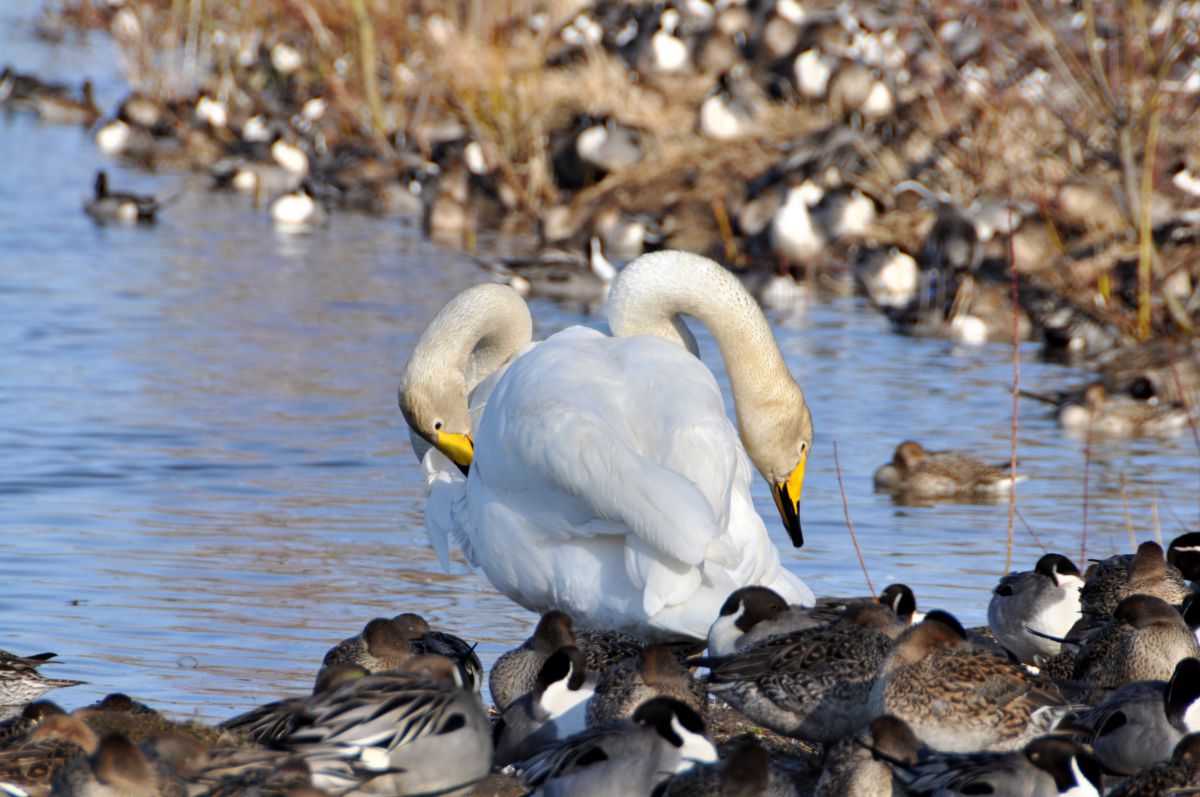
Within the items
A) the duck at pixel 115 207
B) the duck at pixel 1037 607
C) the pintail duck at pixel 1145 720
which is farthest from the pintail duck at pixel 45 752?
the duck at pixel 115 207

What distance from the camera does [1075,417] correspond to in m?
15.2

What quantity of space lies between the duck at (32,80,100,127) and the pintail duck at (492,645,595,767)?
96.6 feet

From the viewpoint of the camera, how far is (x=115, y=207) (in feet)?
78.6

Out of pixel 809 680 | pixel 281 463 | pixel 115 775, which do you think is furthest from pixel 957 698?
pixel 281 463

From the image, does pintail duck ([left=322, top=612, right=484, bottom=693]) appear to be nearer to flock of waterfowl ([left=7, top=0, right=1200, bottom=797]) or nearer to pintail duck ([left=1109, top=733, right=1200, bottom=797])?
flock of waterfowl ([left=7, top=0, right=1200, bottom=797])

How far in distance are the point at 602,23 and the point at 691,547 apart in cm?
3207

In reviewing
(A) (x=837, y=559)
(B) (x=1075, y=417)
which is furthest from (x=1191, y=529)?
(B) (x=1075, y=417)

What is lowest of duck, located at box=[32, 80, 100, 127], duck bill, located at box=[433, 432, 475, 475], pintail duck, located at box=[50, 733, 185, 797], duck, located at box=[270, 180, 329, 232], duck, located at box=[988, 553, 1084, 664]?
duck, located at box=[32, 80, 100, 127]

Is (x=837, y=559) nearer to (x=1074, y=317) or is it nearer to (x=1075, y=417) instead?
(x=1075, y=417)

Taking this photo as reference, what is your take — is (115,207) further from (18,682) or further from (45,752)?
(45,752)

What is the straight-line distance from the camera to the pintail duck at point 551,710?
6625 mm

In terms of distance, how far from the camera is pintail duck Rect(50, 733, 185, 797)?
4.93 m

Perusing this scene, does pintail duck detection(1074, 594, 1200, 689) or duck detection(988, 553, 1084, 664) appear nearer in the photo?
pintail duck detection(1074, 594, 1200, 689)

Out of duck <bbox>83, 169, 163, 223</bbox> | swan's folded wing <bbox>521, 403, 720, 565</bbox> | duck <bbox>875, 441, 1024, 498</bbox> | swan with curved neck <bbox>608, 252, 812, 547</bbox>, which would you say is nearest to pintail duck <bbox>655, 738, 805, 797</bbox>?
swan's folded wing <bbox>521, 403, 720, 565</bbox>
